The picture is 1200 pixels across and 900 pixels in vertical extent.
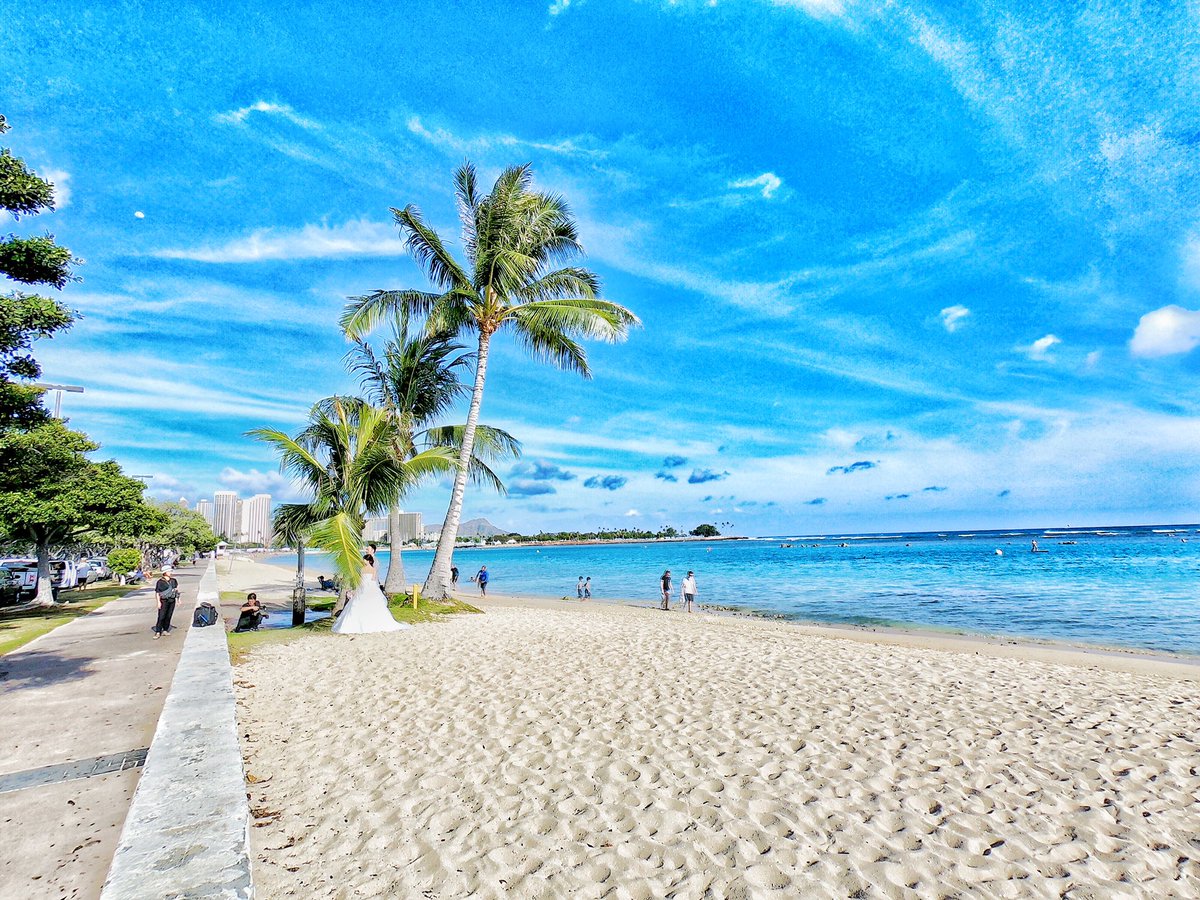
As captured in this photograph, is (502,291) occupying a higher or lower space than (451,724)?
higher

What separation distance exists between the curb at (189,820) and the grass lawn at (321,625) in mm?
5370

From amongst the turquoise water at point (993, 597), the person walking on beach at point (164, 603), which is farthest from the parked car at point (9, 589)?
the turquoise water at point (993, 597)

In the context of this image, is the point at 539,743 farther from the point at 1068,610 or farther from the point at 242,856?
the point at 1068,610

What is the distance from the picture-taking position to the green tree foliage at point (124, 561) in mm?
28641

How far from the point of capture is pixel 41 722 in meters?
5.58

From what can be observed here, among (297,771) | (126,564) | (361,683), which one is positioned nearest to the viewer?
(297,771)

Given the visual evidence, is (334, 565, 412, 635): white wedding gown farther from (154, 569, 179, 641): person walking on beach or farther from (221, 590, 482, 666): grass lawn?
(154, 569, 179, 641): person walking on beach

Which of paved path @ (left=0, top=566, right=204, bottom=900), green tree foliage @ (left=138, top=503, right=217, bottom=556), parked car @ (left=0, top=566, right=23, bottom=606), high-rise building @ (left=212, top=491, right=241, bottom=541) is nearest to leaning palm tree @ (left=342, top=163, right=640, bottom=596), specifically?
paved path @ (left=0, top=566, right=204, bottom=900)

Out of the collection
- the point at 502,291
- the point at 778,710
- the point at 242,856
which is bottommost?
the point at 778,710

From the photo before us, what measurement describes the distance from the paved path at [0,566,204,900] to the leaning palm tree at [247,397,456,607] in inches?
155

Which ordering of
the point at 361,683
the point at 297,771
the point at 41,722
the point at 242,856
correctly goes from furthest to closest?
the point at 361,683 → the point at 41,722 → the point at 297,771 → the point at 242,856

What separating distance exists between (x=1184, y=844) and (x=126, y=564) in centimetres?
3699

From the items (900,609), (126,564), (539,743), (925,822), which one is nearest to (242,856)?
(539,743)

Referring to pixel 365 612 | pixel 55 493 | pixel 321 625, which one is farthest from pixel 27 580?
pixel 365 612
